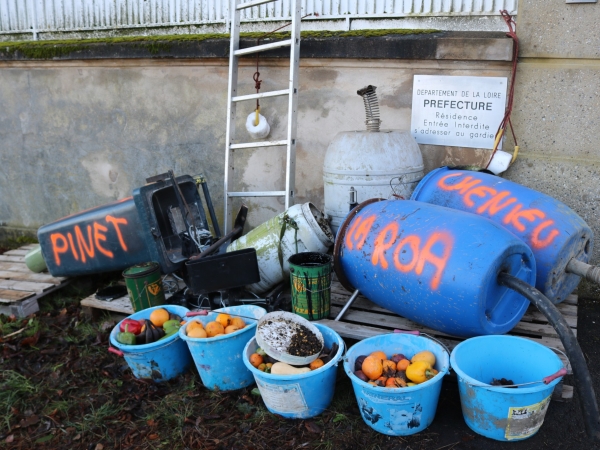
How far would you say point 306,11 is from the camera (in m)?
4.40

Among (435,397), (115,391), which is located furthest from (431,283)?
(115,391)

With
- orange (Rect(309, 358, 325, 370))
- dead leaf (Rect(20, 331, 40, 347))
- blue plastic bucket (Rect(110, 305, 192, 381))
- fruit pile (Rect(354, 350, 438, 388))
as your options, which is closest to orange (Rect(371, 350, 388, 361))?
fruit pile (Rect(354, 350, 438, 388))

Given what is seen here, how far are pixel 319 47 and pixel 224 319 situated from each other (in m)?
2.08

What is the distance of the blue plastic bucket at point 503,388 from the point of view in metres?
2.12

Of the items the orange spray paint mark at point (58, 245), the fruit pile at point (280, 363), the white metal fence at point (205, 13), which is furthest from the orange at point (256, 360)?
the white metal fence at point (205, 13)

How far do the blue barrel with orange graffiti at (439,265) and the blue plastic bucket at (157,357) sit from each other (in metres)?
1.03

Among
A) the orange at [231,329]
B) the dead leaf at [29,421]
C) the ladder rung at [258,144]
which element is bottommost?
the dead leaf at [29,421]

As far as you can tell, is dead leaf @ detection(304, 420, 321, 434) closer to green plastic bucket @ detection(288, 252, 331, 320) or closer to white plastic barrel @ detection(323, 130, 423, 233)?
green plastic bucket @ detection(288, 252, 331, 320)

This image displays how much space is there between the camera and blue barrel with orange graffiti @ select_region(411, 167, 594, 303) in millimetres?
2689

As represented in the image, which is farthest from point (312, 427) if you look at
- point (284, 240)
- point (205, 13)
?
point (205, 13)

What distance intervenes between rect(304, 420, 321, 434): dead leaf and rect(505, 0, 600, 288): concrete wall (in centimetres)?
213

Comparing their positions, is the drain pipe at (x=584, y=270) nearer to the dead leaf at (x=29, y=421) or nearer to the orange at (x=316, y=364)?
the orange at (x=316, y=364)

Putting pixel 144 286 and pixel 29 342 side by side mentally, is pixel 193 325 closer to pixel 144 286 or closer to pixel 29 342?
pixel 144 286

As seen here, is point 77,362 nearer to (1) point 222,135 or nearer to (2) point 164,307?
(2) point 164,307
